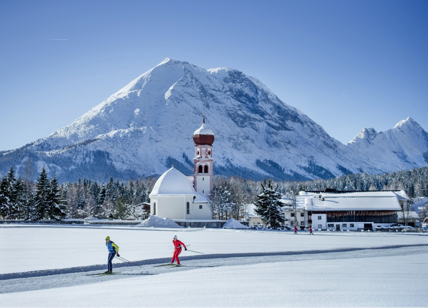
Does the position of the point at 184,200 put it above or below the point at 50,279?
above

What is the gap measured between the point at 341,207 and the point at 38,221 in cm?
5134

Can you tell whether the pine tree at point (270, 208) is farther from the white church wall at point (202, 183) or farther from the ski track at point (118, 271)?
the ski track at point (118, 271)

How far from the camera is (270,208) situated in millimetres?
69438

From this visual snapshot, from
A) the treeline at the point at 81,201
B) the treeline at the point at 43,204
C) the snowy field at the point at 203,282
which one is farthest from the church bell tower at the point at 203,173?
the snowy field at the point at 203,282

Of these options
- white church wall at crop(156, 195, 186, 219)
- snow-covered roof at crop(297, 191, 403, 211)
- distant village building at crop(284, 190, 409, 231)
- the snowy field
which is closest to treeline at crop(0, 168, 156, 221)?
white church wall at crop(156, 195, 186, 219)

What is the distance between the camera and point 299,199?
93.6 metres

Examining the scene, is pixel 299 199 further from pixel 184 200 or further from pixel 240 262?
pixel 240 262

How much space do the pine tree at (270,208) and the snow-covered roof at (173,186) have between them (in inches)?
653

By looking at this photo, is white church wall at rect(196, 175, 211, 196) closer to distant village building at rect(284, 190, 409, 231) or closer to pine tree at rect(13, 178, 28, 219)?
distant village building at rect(284, 190, 409, 231)

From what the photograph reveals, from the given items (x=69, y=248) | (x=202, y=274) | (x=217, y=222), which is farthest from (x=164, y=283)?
(x=217, y=222)

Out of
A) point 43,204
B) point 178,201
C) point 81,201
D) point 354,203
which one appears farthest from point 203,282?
point 81,201

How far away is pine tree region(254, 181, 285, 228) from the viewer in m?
69.4

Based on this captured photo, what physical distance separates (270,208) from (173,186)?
2074 cm

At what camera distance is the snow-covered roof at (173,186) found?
8175cm
